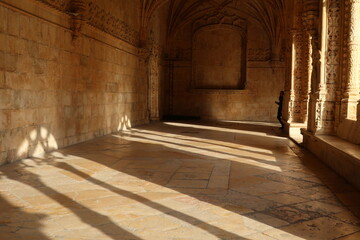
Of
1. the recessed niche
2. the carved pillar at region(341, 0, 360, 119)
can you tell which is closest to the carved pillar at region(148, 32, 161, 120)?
the recessed niche

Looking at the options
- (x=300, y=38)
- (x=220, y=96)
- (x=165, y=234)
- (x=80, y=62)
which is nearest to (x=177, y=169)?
(x=165, y=234)

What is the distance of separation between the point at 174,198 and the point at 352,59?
4.44m

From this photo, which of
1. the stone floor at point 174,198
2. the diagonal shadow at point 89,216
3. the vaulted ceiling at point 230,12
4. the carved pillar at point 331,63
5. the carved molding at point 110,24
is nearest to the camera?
the diagonal shadow at point 89,216

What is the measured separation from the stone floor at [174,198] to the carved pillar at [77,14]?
2.92 meters

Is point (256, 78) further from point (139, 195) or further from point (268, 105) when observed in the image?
point (139, 195)

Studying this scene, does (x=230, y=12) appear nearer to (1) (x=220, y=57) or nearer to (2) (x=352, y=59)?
(1) (x=220, y=57)

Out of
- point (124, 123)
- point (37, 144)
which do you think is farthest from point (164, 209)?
point (124, 123)

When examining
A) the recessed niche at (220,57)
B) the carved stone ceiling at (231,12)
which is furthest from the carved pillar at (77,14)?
the recessed niche at (220,57)

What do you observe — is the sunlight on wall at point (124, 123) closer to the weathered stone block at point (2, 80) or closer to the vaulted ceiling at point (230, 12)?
the weathered stone block at point (2, 80)

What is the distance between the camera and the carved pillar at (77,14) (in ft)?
27.5

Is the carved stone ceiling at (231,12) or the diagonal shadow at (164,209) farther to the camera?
the carved stone ceiling at (231,12)

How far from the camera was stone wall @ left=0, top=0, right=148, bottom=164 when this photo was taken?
6305 mm

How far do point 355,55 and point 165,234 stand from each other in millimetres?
5228

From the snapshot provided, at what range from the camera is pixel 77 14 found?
8.38 metres
